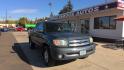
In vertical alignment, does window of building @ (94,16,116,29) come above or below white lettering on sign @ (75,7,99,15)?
below

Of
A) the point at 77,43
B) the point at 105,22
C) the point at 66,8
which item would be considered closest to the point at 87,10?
the point at 105,22

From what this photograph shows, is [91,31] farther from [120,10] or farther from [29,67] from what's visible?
[29,67]

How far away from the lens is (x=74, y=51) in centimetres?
755

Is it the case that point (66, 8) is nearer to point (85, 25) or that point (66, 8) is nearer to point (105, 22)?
point (85, 25)

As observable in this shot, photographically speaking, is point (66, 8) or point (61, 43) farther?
point (66, 8)

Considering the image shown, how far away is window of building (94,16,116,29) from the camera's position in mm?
18312

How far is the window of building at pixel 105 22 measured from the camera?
18312 millimetres

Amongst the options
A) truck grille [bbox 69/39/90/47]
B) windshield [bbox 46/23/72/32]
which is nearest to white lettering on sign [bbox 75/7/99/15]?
windshield [bbox 46/23/72/32]

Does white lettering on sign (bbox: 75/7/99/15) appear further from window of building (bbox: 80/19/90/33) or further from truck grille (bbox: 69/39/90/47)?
truck grille (bbox: 69/39/90/47)

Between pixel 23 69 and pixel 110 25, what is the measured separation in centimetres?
1279

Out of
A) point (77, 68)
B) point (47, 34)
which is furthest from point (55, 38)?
point (77, 68)

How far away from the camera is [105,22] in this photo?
64.3 ft

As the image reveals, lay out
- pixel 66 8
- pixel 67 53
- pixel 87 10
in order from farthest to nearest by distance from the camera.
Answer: pixel 66 8 → pixel 87 10 → pixel 67 53

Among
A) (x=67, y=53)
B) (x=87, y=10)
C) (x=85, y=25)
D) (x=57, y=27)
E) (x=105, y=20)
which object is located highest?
(x=87, y=10)
